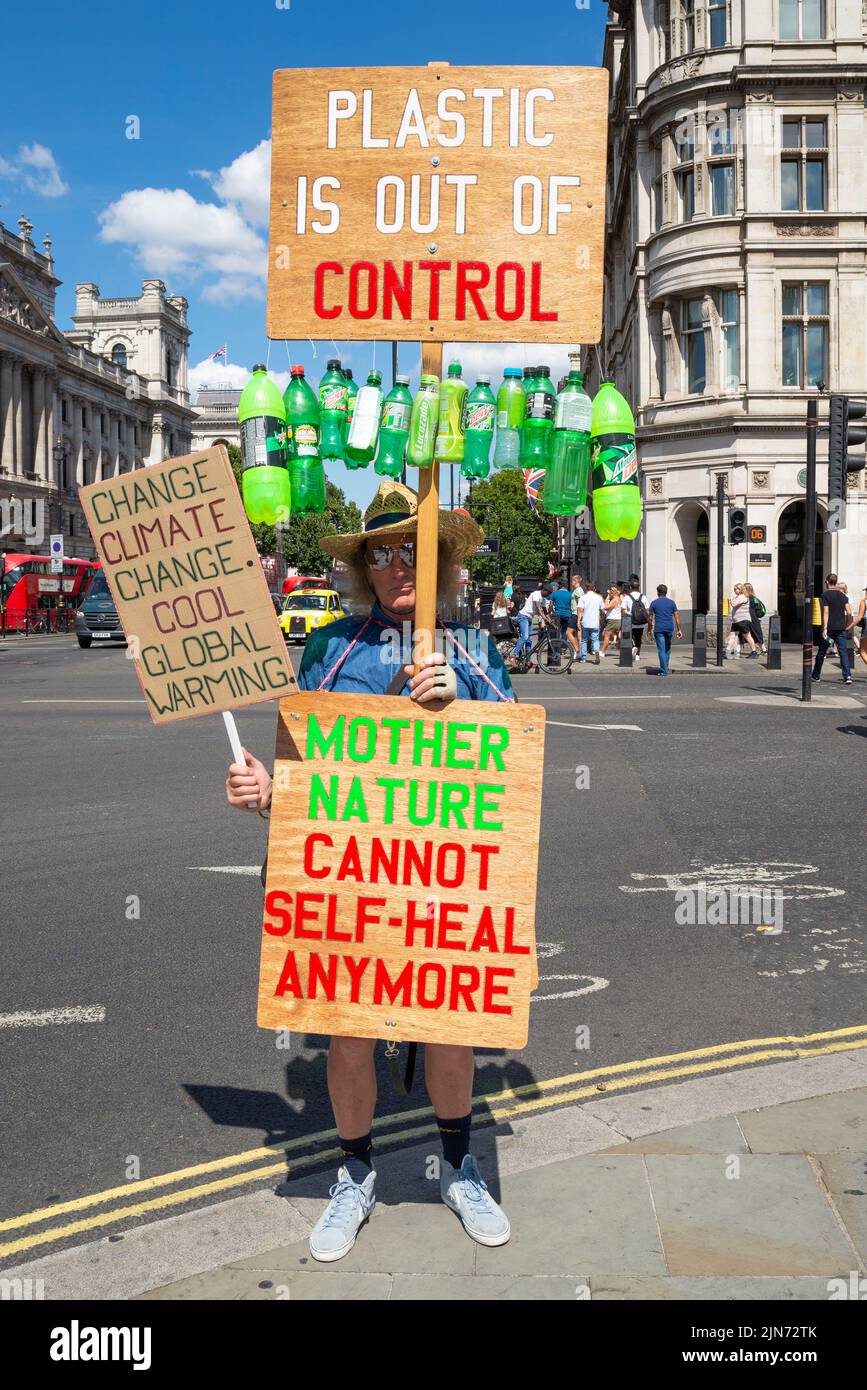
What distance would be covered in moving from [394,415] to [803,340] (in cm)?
3289

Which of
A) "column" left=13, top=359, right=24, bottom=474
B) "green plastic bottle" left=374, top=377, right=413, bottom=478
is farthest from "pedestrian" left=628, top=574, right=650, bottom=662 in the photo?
"column" left=13, top=359, right=24, bottom=474

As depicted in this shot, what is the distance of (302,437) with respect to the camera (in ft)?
11.9

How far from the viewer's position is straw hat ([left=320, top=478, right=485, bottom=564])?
11.2 feet

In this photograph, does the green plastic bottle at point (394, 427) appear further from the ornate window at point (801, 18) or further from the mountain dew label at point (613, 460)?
the ornate window at point (801, 18)

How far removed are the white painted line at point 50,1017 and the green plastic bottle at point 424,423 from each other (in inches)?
114

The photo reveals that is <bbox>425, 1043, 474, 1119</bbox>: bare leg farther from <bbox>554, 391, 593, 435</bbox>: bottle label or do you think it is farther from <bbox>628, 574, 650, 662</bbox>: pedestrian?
<bbox>628, 574, 650, 662</bbox>: pedestrian

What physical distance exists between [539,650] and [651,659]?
5.27 metres

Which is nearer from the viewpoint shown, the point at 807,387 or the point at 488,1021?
the point at 488,1021

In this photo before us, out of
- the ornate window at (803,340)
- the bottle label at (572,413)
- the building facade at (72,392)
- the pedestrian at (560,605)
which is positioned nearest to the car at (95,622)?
the pedestrian at (560,605)

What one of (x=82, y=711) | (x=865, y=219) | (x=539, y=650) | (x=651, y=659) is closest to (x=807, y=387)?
(x=865, y=219)

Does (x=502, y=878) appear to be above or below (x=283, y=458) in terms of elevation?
below

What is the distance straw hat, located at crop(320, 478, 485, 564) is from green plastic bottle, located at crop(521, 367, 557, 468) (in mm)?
258

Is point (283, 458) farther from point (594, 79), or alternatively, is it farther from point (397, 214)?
point (594, 79)

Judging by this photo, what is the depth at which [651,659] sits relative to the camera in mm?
28234
